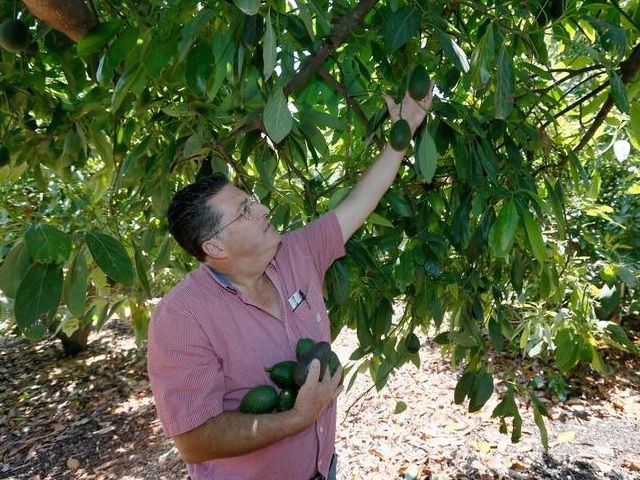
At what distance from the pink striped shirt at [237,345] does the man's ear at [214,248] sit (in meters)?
0.06

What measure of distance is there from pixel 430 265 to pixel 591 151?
1415 millimetres

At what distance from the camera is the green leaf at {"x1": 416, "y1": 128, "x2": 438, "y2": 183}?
1.31m

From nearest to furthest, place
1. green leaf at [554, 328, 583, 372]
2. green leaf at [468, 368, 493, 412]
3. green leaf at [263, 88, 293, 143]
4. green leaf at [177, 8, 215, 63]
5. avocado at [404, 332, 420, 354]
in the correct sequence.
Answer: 1. green leaf at [177, 8, 215, 63]
2. green leaf at [263, 88, 293, 143]
3. green leaf at [468, 368, 493, 412]
4. avocado at [404, 332, 420, 354]
5. green leaf at [554, 328, 583, 372]

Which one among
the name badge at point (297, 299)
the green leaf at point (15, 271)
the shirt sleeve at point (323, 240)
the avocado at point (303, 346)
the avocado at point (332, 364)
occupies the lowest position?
the avocado at point (332, 364)

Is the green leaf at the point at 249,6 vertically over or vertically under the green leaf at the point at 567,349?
over

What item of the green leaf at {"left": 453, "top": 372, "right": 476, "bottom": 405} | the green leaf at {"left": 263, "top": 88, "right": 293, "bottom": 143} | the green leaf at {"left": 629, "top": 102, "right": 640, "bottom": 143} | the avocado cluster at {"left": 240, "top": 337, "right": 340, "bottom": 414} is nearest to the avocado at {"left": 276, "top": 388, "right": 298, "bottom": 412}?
the avocado cluster at {"left": 240, "top": 337, "right": 340, "bottom": 414}

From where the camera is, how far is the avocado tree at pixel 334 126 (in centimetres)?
107

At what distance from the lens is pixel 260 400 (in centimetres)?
130

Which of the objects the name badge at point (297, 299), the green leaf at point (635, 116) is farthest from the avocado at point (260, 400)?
the green leaf at point (635, 116)

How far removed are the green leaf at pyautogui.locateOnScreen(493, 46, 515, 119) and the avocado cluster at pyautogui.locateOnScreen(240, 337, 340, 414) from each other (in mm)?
689

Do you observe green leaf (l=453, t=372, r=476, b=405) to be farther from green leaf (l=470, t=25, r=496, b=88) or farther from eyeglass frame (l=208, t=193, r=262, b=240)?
green leaf (l=470, t=25, r=496, b=88)

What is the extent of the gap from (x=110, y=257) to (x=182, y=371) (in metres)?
0.48

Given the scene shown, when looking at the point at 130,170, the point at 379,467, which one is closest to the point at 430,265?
the point at 130,170

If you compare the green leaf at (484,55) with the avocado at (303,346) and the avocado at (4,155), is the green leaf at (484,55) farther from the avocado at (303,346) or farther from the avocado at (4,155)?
the avocado at (4,155)
